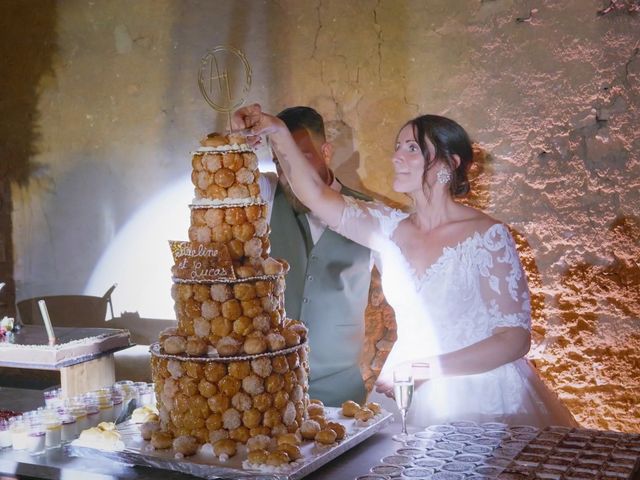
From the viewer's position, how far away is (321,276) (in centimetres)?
400

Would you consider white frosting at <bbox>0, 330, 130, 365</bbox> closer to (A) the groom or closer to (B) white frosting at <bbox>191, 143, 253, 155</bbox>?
(A) the groom

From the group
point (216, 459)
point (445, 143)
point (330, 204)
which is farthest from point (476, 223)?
point (216, 459)

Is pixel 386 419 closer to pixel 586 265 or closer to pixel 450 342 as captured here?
pixel 450 342

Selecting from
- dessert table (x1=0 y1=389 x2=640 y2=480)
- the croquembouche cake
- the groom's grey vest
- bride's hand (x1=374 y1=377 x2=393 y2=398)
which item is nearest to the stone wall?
the groom's grey vest

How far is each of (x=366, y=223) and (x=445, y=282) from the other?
53 cm

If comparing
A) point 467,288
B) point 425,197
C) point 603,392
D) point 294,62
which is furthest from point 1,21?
point 603,392

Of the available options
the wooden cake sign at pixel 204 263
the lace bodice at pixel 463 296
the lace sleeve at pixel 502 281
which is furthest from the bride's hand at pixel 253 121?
the lace sleeve at pixel 502 281

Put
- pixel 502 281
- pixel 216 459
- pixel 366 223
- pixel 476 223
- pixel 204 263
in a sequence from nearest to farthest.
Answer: pixel 216 459 → pixel 204 263 → pixel 502 281 → pixel 476 223 → pixel 366 223

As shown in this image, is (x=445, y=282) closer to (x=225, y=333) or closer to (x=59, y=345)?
(x=225, y=333)

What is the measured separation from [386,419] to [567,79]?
87.8 inches

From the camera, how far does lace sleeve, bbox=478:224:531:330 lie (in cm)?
341

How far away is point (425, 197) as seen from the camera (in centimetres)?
371

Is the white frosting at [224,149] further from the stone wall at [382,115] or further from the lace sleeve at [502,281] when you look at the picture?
the stone wall at [382,115]

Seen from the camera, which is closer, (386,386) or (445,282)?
(386,386)
